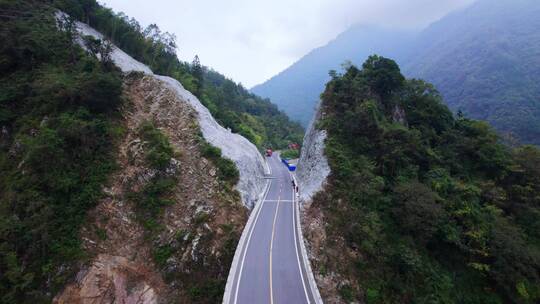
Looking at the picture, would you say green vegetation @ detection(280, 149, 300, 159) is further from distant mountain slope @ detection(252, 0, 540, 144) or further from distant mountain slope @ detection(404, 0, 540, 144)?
distant mountain slope @ detection(252, 0, 540, 144)

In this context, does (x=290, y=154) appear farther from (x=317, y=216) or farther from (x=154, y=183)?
(x=154, y=183)

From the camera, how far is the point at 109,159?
20.3m

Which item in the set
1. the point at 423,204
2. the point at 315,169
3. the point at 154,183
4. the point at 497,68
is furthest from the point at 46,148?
the point at 497,68

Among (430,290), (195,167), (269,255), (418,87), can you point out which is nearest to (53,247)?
(195,167)

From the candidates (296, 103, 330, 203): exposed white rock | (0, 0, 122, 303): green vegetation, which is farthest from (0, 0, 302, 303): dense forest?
(296, 103, 330, 203): exposed white rock

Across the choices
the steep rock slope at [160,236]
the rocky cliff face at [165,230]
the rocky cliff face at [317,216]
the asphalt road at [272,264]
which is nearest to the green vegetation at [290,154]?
the rocky cliff face at [317,216]

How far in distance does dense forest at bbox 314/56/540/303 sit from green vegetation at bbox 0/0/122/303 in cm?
1930

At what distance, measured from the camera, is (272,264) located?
15.6 metres

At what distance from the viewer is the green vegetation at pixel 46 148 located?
14.8 m

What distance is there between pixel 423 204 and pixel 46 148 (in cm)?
3087

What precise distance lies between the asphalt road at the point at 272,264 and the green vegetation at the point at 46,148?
1176 centimetres

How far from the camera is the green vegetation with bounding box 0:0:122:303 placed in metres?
14.8

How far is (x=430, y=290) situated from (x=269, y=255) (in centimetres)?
1263

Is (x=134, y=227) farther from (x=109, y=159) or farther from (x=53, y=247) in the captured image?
(x=109, y=159)
